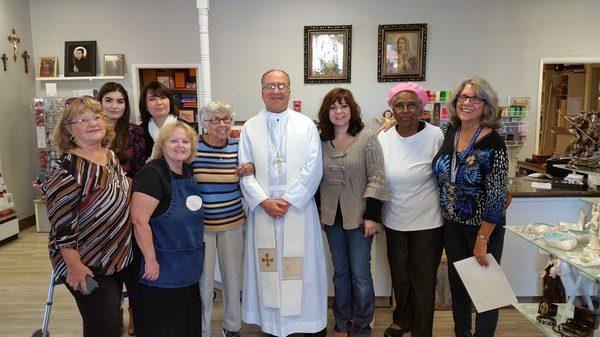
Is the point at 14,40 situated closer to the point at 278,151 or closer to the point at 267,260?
the point at 278,151

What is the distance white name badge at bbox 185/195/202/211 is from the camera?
2.01m

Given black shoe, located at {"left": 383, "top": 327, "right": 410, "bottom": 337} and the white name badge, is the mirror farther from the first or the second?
the white name badge

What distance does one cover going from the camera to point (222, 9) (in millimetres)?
6059

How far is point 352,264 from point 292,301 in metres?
0.43

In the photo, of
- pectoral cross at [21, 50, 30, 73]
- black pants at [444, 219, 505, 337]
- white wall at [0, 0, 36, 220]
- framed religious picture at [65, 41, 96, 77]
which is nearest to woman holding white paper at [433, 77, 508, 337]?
black pants at [444, 219, 505, 337]

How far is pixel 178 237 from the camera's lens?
2.00 m

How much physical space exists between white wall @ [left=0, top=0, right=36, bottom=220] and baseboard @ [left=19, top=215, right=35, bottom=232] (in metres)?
0.06

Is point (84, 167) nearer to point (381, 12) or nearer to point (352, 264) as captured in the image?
point (352, 264)

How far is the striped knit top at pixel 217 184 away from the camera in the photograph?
2285 mm

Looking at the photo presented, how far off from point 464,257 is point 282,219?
105 cm

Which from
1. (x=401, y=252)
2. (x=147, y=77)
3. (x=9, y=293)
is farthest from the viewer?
(x=147, y=77)

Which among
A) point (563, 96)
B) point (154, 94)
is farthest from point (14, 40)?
point (563, 96)

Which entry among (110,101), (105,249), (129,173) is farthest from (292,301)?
(110,101)

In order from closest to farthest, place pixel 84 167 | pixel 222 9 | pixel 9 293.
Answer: pixel 84 167
pixel 9 293
pixel 222 9
